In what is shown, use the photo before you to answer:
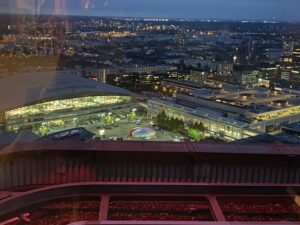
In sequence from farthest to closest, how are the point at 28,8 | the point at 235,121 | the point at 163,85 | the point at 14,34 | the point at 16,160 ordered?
the point at 163,85
the point at 14,34
the point at 235,121
the point at 28,8
the point at 16,160

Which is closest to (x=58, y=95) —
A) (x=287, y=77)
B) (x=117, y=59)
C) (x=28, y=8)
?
(x=28, y=8)

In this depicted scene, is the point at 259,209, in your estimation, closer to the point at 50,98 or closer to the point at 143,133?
the point at 143,133

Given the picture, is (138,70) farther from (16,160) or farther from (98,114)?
(16,160)

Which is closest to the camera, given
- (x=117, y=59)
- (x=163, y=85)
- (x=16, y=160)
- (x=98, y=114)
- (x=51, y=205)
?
(x=51, y=205)

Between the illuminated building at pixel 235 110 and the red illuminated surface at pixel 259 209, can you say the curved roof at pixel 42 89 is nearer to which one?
the illuminated building at pixel 235 110

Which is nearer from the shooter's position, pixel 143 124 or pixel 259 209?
pixel 259 209

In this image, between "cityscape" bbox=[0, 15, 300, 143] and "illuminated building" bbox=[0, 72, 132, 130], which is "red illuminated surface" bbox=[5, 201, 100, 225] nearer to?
"cityscape" bbox=[0, 15, 300, 143]

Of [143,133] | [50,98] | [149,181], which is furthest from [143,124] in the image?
[149,181]
